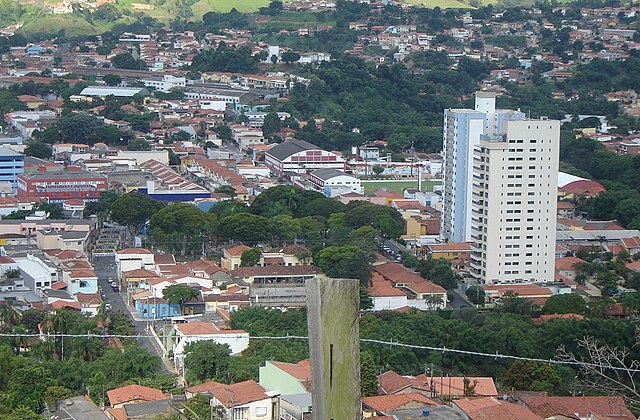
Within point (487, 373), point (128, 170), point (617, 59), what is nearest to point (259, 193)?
point (128, 170)

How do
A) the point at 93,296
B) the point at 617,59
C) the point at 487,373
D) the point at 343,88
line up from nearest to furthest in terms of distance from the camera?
the point at 487,373 → the point at 93,296 → the point at 343,88 → the point at 617,59

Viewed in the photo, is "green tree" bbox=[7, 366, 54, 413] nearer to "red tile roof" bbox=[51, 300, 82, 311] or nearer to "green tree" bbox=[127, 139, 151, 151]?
"red tile roof" bbox=[51, 300, 82, 311]

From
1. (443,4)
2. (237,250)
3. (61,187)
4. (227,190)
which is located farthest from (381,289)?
(443,4)

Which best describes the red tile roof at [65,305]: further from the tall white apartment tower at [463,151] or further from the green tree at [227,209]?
the tall white apartment tower at [463,151]

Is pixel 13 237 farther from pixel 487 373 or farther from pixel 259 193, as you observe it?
pixel 487 373

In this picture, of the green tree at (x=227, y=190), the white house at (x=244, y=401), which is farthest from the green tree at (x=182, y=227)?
the white house at (x=244, y=401)

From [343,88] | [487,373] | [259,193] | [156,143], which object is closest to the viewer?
[487,373]

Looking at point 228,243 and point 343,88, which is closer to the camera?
point 228,243
